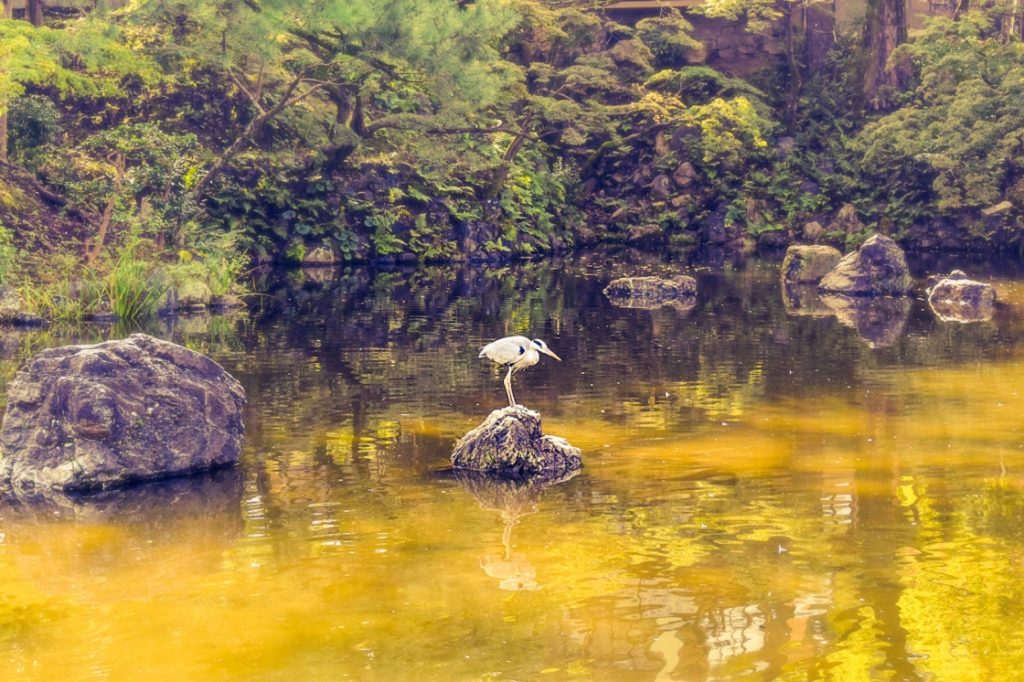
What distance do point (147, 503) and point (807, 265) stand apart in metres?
21.7

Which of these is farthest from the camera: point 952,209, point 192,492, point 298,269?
point 952,209

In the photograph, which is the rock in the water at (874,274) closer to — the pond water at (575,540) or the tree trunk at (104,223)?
the pond water at (575,540)

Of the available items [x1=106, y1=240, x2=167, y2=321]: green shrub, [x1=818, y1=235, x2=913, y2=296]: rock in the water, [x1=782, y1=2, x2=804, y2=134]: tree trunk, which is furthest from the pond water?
[x1=782, y1=2, x2=804, y2=134]: tree trunk

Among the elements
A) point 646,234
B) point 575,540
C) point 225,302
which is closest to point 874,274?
point 225,302

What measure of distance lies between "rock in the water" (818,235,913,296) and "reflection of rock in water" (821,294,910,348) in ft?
1.24

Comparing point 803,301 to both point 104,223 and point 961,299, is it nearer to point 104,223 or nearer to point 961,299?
point 961,299

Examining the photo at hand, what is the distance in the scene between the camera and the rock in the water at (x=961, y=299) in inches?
922

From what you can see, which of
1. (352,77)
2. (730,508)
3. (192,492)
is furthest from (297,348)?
(352,77)

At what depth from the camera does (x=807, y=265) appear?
29875mm

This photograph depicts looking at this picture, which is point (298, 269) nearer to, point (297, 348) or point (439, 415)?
point (297, 348)

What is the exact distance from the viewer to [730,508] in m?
10.0

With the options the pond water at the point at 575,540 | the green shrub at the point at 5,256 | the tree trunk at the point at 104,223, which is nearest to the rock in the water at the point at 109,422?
the pond water at the point at 575,540

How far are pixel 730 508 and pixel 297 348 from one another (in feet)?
33.4

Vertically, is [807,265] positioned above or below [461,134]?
below
